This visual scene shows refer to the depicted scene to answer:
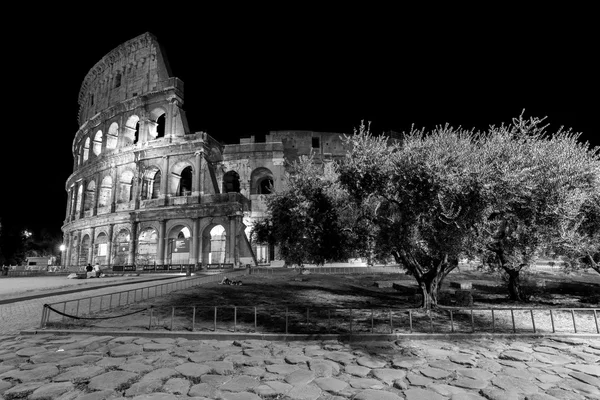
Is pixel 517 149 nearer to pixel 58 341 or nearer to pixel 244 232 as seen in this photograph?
pixel 58 341

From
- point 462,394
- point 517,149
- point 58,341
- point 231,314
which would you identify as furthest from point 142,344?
point 517,149

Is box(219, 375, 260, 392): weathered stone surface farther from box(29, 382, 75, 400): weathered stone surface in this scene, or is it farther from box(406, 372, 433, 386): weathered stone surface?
box(406, 372, 433, 386): weathered stone surface

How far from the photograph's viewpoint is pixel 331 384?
4.69m

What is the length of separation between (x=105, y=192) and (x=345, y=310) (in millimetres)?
43694

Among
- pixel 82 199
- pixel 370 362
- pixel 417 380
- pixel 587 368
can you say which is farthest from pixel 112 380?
pixel 82 199

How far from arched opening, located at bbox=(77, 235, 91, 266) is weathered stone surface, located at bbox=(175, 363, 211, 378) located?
1816 inches

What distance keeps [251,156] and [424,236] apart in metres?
34.0

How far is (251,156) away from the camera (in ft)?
139

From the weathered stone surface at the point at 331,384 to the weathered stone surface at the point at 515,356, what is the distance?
322cm

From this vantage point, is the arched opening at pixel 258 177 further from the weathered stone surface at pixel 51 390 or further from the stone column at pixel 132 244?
the weathered stone surface at pixel 51 390

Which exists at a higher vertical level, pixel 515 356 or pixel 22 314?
pixel 22 314

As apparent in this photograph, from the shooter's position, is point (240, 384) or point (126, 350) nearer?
point (240, 384)

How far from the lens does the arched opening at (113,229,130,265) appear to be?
3994cm

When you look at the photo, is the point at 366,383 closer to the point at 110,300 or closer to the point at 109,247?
the point at 110,300
